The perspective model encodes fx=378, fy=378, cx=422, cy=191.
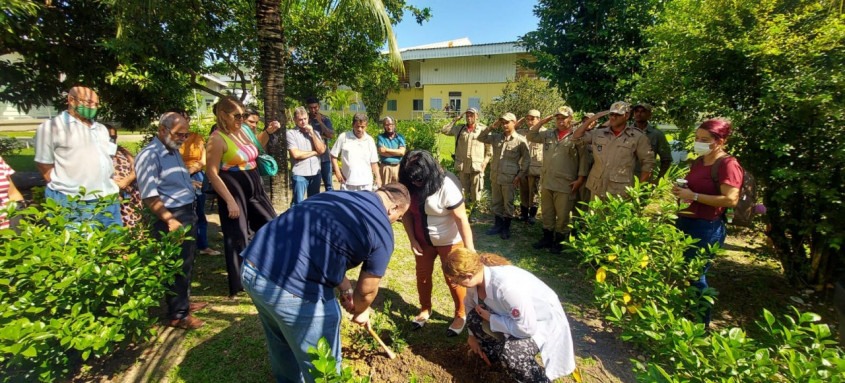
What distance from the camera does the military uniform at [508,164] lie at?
537 centimetres

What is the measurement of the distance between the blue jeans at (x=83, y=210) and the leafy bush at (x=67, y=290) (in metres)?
0.09

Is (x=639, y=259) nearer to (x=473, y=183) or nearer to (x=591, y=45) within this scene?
(x=473, y=183)

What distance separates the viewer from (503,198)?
562cm

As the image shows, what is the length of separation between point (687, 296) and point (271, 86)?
15.7 ft

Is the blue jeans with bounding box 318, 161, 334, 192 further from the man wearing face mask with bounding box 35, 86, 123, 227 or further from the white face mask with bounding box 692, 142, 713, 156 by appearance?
the white face mask with bounding box 692, 142, 713, 156

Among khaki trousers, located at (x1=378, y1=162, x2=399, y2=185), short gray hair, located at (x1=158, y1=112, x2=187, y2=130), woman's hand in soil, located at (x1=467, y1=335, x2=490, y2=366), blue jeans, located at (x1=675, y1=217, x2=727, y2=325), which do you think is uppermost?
short gray hair, located at (x1=158, y1=112, x2=187, y2=130)

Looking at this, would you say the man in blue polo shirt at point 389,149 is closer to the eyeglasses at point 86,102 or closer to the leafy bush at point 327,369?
the eyeglasses at point 86,102

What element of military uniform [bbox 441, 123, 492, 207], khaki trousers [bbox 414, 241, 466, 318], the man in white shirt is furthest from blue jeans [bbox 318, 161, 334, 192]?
khaki trousers [bbox 414, 241, 466, 318]

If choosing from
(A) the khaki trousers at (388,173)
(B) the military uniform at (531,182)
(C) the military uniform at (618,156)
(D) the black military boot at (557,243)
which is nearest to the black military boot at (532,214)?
(B) the military uniform at (531,182)

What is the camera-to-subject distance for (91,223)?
2.65 m

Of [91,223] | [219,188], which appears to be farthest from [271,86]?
[91,223]

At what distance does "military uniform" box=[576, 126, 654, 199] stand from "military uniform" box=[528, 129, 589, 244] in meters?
0.40

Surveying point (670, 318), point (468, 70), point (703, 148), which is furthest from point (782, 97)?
point (468, 70)

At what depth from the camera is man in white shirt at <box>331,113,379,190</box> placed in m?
4.89
